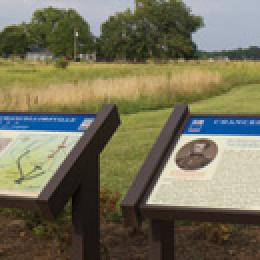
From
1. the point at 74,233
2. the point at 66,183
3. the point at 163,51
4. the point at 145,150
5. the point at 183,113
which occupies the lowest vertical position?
the point at 163,51

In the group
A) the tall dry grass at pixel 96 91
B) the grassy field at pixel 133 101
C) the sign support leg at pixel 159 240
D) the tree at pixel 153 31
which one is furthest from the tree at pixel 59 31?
the sign support leg at pixel 159 240

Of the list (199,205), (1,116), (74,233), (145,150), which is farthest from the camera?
(145,150)

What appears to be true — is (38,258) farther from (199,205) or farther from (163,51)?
(163,51)

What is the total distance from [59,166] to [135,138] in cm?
732

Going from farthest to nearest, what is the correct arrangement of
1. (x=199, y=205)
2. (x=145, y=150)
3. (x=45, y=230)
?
(x=145, y=150) → (x=45, y=230) → (x=199, y=205)

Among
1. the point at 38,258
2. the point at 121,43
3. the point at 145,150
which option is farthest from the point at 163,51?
the point at 38,258

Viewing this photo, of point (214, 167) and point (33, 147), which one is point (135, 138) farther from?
point (214, 167)

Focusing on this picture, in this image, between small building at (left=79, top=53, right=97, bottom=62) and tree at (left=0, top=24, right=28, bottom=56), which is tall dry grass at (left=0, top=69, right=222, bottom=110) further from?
tree at (left=0, top=24, right=28, bottom=56)

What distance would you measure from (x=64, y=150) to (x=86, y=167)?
16 centimetres

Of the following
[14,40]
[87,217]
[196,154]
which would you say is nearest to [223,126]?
[196,154]

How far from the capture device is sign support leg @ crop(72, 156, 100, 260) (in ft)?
12.7

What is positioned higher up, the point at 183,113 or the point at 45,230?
the point at 183,113

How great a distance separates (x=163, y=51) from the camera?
80.4 metres

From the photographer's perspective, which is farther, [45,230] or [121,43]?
[121,43]
